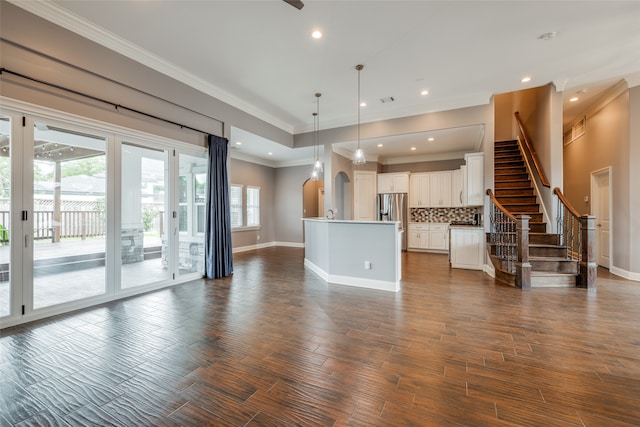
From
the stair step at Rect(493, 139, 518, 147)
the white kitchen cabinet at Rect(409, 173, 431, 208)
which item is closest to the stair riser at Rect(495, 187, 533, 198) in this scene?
the stair step at Rect(493, 139, 518, 147)

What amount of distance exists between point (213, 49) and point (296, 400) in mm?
4315

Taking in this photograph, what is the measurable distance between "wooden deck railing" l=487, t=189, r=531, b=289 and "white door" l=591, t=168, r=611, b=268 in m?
2.28

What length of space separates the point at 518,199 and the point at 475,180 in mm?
1326

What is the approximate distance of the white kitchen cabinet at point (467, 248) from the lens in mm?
5664

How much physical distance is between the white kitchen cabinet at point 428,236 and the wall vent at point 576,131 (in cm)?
372

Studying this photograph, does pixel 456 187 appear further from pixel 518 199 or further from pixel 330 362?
pixel 330 362

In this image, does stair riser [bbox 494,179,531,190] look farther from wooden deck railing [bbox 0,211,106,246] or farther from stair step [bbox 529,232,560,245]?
wooden deck railing [bbox 0,211,106,246]

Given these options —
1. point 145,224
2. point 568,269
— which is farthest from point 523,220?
point 145,224

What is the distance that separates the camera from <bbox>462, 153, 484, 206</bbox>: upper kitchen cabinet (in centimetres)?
558

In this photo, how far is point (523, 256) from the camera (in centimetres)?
437

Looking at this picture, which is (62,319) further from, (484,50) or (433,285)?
(484,50)

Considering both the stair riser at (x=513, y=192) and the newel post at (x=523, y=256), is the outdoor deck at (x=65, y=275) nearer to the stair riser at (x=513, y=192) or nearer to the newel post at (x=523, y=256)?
→ the newel post at (x=523, y=256)

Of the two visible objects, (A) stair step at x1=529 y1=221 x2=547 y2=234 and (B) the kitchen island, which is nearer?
(B) the kitchen island

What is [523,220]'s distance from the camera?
437 centimetres
